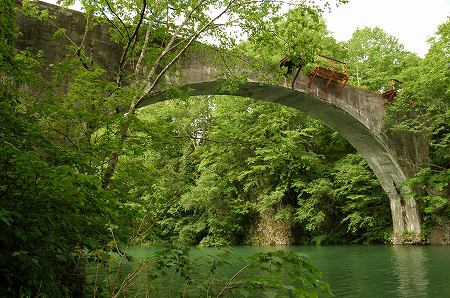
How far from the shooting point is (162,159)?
33.0 ft

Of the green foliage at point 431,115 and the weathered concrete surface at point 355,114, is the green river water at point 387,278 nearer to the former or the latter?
the weathered concrete surface at point 355,114

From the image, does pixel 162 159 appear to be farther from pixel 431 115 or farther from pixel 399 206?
pixel 431 115

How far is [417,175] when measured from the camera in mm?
15211

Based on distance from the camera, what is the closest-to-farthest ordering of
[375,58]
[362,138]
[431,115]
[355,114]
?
[355,114] → [431,115] → [362,138] → [375,58]

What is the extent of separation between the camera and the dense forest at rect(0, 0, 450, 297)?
108 inches

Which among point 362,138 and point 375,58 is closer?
point 362,138

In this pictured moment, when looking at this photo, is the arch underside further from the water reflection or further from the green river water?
the water reflection

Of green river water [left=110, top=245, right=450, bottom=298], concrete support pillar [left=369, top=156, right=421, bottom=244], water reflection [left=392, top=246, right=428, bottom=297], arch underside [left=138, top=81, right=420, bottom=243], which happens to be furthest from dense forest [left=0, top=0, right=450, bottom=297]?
water reflection [left=392, top=246, right=428, bottom=297]

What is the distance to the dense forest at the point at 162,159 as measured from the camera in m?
2.76

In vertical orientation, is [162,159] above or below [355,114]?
below

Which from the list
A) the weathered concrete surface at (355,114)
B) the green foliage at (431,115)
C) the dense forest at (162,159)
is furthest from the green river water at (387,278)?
the green foliage at (431,115)

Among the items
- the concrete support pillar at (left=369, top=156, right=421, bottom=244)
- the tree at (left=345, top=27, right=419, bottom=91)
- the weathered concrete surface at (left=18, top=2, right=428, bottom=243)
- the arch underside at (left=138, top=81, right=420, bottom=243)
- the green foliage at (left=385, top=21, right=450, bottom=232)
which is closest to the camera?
the weathered concrete surface at (left=18, top=2, right=428, bottom=243)

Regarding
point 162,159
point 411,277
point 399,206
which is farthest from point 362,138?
point 411,277

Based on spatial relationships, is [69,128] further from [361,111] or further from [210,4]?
[361,111]
